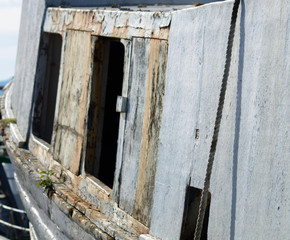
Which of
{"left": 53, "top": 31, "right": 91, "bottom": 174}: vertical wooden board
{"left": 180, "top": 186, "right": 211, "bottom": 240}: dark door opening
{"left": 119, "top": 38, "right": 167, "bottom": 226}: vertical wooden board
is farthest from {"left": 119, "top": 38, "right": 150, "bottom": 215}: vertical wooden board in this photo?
{"left": 53, "top": 31, "right": 91, "bottom": 174}: vertical wooden board

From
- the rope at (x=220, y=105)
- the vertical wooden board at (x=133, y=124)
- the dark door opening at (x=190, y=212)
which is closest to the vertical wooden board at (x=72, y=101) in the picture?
the vertical wooden board at (x=133, y=124)

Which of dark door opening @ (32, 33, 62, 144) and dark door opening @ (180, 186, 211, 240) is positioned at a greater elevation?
dark door opening @ (32, 33, 62, 144)

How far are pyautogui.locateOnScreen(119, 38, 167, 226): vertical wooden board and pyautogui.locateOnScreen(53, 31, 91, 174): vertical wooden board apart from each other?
102 cm

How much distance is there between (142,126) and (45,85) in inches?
134

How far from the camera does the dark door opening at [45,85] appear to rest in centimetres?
693

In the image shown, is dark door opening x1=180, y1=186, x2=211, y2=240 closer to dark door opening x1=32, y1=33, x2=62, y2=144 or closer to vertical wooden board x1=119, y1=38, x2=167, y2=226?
vertical wooden board x1=119, y1=38, x2=167, y2=226

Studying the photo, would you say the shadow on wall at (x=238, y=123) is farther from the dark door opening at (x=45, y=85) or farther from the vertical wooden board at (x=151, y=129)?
the dark door opening at (x=45, y=85)

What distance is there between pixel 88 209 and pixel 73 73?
1494mm

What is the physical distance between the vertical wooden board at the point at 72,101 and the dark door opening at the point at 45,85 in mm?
1171

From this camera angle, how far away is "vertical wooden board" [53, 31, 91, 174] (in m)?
5.13

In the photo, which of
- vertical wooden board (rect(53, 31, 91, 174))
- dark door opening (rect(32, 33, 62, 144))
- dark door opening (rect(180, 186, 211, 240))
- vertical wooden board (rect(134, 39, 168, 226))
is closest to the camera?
dark door opening (rect(180, 186, 211, 240))

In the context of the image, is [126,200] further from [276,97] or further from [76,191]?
[276,97]

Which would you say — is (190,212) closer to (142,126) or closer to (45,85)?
(142,126)

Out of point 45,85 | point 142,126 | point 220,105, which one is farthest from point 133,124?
point 45,85
